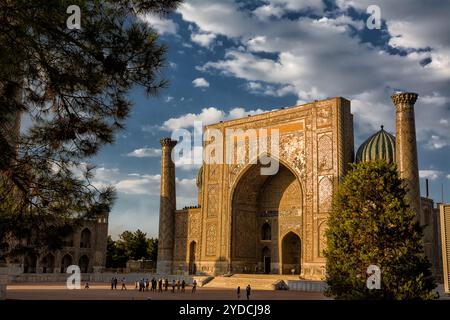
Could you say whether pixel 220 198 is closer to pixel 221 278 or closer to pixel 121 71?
pixel 221 278

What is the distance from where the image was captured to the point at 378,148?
29078mm

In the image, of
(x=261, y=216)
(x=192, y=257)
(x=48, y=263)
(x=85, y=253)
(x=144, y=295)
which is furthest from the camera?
(x=85, y=253)

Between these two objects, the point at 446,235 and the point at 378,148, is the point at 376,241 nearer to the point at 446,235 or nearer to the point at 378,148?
the point at 446,235

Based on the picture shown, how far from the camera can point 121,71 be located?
6.98 m

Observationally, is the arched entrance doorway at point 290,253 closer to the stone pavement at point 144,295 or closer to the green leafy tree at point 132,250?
the stone pavement at point 144,295

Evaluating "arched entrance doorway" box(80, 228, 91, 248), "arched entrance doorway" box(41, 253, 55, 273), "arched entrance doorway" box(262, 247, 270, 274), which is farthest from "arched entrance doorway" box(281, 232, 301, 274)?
"arched entrance doorway" box(41, 253, 55, 273)

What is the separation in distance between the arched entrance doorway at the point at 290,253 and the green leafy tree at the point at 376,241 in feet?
58.4

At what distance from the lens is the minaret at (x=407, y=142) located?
73.9ft

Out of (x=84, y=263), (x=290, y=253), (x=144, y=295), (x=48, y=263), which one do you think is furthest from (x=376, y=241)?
(x=84, y=263)

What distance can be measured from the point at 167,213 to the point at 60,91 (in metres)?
29.4

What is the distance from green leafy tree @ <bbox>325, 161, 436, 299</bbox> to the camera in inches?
510

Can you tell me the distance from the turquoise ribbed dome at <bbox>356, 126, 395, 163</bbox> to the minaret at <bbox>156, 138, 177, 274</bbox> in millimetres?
13556

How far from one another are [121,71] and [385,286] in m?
9.38
